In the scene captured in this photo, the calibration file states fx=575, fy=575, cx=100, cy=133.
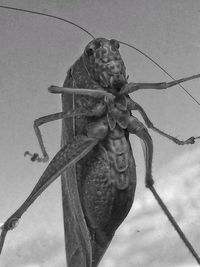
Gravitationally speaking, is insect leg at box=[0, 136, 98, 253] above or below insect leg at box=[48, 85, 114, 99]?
below

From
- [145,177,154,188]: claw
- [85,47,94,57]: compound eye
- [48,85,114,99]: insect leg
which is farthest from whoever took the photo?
[145,177,154,188]: claw

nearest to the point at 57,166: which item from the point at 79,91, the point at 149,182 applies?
the point at 79,91

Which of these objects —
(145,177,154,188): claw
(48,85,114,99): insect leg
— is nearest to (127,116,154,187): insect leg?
(145,177,154,188): claw

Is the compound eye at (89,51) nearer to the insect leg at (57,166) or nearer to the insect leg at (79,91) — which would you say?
the insect leg at (79,91)

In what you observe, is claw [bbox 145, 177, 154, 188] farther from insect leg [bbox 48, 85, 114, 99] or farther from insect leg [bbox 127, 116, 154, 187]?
insect leg [bbox 48, 85, 114, 99]

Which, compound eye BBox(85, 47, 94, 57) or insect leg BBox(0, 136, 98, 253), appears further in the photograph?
compound eye BBox(85, 47, 94, 57)

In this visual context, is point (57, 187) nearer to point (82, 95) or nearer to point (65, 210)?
point (65, 210)

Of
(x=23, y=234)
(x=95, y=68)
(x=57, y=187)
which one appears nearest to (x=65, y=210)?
(x=95, y=68)
